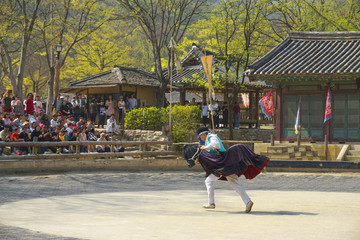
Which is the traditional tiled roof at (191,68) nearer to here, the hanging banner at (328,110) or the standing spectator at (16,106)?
the hanging banner at (328,110)

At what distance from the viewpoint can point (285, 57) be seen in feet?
94.0

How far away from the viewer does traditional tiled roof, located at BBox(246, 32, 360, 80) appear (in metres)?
26.2

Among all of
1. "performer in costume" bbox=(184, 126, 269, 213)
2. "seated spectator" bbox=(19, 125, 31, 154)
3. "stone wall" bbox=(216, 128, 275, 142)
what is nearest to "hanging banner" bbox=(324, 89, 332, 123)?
"stone wall" bbox=(216, 128, 275, 142)

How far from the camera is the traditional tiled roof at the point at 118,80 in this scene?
33031 millimetres

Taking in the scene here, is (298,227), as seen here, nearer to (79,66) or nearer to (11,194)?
(11,194)

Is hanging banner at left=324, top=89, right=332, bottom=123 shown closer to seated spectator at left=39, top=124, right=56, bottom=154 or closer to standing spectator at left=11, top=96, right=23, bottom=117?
seated spectator at left=39, top=124, right=56, bottom=154

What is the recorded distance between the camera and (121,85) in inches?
1319

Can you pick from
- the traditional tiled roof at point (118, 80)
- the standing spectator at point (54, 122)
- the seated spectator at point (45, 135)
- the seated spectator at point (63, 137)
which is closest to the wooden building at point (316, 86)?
the traditional tiled roof at point (118, 80)

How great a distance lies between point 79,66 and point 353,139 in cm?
3157

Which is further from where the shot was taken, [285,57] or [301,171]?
[285,57]

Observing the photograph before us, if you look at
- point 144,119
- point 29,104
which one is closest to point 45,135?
point 29,104

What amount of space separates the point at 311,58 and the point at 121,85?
38.9ft

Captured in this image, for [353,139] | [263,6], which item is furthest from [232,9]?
[353,139]

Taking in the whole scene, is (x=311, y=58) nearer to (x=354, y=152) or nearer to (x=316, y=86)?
(x=316, y=86)
